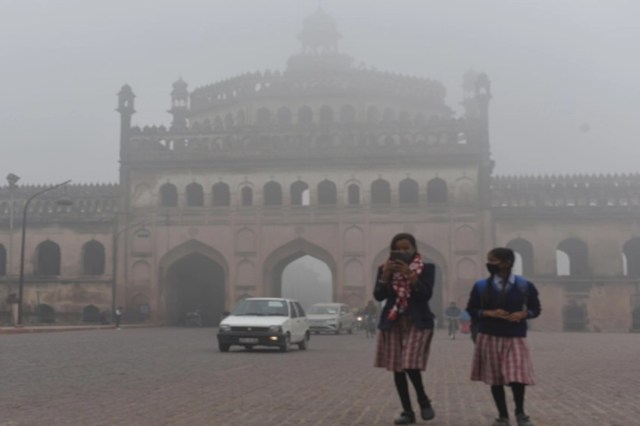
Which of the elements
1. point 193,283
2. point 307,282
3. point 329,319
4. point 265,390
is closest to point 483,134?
point 329,319

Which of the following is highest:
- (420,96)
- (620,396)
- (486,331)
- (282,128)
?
(420,96)

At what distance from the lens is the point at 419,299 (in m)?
7.36

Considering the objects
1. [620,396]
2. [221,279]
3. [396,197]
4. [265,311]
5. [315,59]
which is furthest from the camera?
[315,59]

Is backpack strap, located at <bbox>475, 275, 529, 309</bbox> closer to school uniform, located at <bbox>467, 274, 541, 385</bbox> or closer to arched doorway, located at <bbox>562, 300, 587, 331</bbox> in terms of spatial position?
school uniform, located at <bbox>467, 274, 541, 385</bbox>

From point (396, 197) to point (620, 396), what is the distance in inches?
1233

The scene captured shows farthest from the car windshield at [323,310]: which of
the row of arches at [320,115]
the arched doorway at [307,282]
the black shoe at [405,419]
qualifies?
the arched doorway at [307,282]

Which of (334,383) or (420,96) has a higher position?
(420,96)

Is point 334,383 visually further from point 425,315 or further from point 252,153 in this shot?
point 252,153

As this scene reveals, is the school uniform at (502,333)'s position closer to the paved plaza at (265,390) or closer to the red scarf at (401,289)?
the red scarf at (401,289)

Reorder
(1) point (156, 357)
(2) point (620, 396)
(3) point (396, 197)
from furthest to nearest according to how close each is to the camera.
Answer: (3) point (396, 197) → (1) point (156, 357) → (2) point (620, 396)

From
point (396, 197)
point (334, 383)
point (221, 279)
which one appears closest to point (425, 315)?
point (334, 383)

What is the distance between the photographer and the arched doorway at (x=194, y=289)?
42.6m

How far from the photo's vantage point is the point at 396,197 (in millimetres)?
41312

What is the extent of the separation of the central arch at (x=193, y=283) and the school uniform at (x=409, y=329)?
3473 cm
